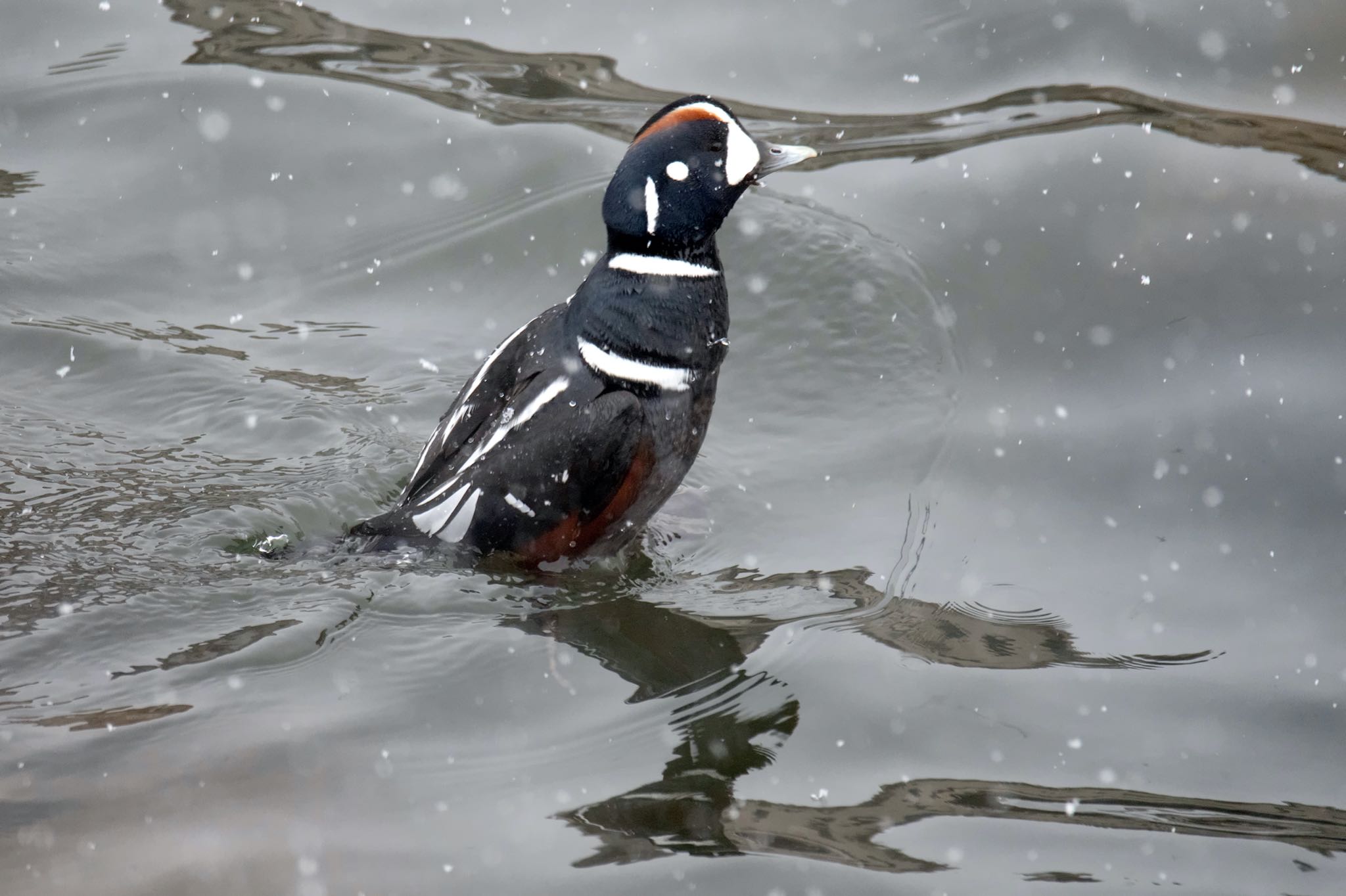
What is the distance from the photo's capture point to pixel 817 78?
709 cm

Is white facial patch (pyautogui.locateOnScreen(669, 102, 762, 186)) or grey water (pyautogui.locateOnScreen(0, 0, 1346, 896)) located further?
white facial patch (pyautogui.locateOnScreen(669, 102, 762, 186))

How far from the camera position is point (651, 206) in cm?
449

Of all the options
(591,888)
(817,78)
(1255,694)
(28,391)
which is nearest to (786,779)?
(591,888)

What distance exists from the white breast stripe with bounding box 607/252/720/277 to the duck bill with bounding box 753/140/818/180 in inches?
15.4

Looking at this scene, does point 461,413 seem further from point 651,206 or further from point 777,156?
point 777,156

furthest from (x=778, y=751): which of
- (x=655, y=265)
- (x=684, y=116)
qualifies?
(x=684, y=116)

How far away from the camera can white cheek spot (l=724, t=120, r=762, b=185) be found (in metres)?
4.48

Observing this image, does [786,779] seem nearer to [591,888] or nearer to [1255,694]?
[591,888]

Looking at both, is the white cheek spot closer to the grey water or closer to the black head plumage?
the black head plumage

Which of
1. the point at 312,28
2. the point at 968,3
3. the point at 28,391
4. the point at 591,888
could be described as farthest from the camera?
the point at 312,28

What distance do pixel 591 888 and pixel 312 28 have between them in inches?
236

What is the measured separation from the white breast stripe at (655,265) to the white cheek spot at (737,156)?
327 millimetres

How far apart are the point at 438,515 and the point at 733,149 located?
1.61 metres

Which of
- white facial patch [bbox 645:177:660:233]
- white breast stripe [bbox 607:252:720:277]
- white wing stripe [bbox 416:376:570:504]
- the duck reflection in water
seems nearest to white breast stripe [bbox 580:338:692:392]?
white wing stripe [bbox 416:376:570:504]
